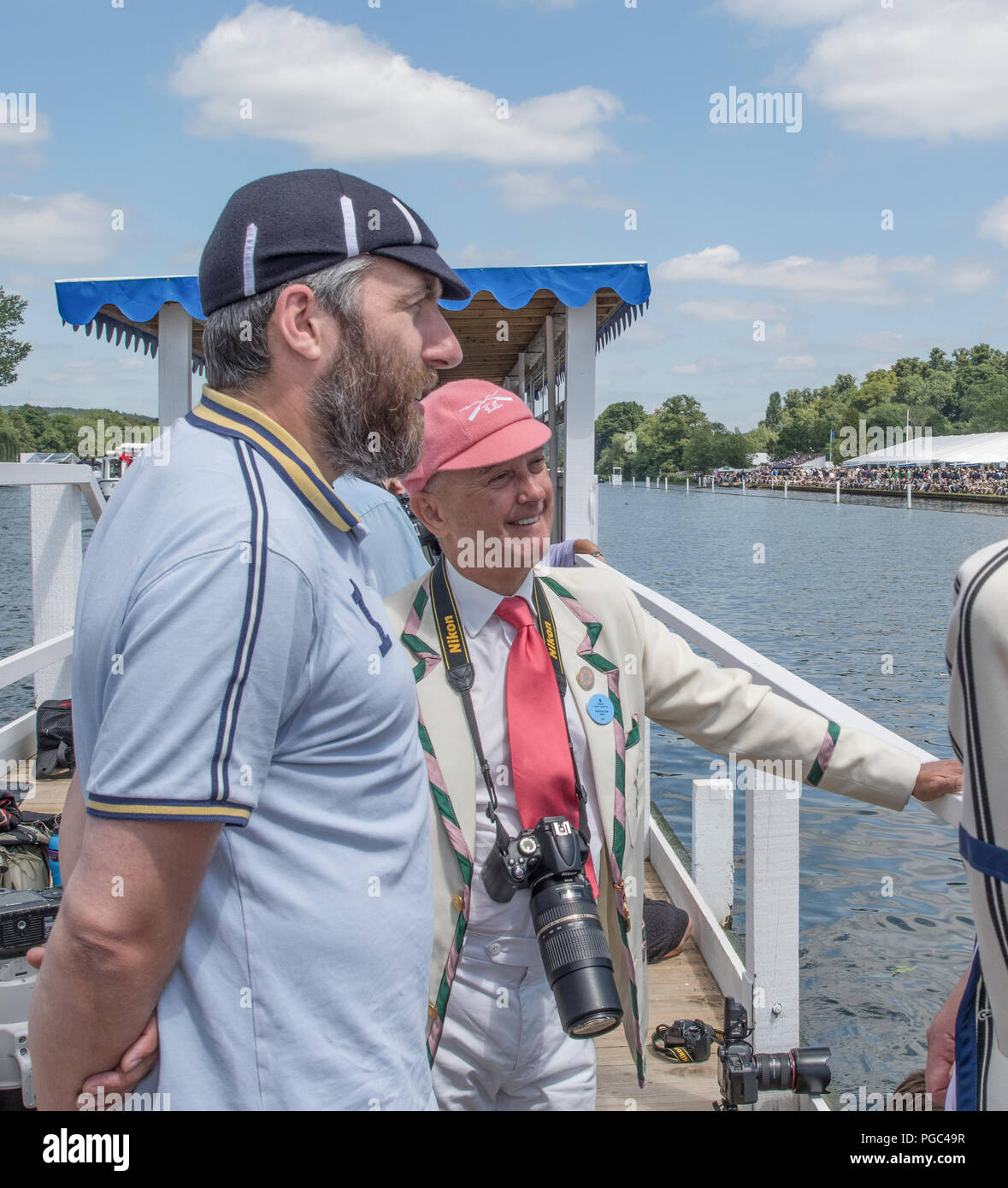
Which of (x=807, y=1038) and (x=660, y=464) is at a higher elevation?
(x=660, y=464)

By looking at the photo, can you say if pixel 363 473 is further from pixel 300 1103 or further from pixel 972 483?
pixel 972 483

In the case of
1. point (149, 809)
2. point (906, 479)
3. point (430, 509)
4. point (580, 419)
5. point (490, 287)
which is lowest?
point (149, 809)

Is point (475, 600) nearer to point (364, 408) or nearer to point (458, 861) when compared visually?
point (458, 861)

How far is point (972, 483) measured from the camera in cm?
7962

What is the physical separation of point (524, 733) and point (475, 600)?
0.31m

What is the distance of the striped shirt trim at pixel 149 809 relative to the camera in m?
1.06

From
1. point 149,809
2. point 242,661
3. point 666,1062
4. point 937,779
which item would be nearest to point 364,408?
point 242,661

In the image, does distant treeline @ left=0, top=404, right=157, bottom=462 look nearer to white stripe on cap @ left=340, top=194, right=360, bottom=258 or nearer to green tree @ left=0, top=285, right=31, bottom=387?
green tree @ left=0, top=285, right=31, bottom=387

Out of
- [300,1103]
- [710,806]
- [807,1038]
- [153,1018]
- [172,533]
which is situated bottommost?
[807,1038]

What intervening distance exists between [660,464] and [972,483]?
62.9 metres

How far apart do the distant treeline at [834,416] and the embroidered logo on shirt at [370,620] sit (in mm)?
104082

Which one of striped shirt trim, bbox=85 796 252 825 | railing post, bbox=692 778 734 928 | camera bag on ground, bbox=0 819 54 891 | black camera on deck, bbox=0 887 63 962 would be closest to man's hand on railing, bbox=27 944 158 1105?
striped shirt trim, bbox=85 796 252 825

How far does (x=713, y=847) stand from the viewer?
196 inches
